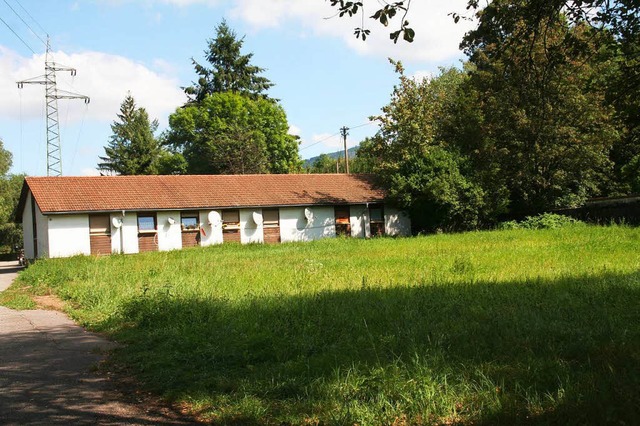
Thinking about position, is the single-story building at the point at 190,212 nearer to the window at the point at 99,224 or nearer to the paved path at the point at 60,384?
the window at the point at 99,224

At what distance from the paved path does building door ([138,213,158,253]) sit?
20.9 m

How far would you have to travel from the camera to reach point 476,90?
109 ft

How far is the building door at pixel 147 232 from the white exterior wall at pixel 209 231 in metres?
2.69

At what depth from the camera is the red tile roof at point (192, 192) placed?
29.7 metres

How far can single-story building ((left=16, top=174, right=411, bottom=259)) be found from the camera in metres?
29.2

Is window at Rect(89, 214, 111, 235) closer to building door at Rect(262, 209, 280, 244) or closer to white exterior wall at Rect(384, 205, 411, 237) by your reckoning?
building door at Rect(262, 209, 280, 244)

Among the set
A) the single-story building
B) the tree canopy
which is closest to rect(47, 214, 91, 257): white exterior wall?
the single-story building

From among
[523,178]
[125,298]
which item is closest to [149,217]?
[125,298]

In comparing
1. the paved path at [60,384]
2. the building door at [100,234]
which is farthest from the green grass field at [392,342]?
the building door at [100,234]

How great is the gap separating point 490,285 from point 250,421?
7175mm

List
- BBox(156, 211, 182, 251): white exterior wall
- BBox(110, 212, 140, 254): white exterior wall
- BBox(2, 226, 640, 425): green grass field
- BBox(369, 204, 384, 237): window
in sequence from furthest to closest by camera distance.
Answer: BBox(369, 204, 384, 237): window < BBox(156, 211, 182, 251): white exterior wall < BBox(110, 212, 140, 254): white exterior wall < BBox(2, 226, 640, 425): green grass field

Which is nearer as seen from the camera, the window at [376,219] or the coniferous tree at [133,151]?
the window at [376,219]

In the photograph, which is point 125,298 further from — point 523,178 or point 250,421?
point 523,178

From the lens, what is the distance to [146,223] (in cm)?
3097
